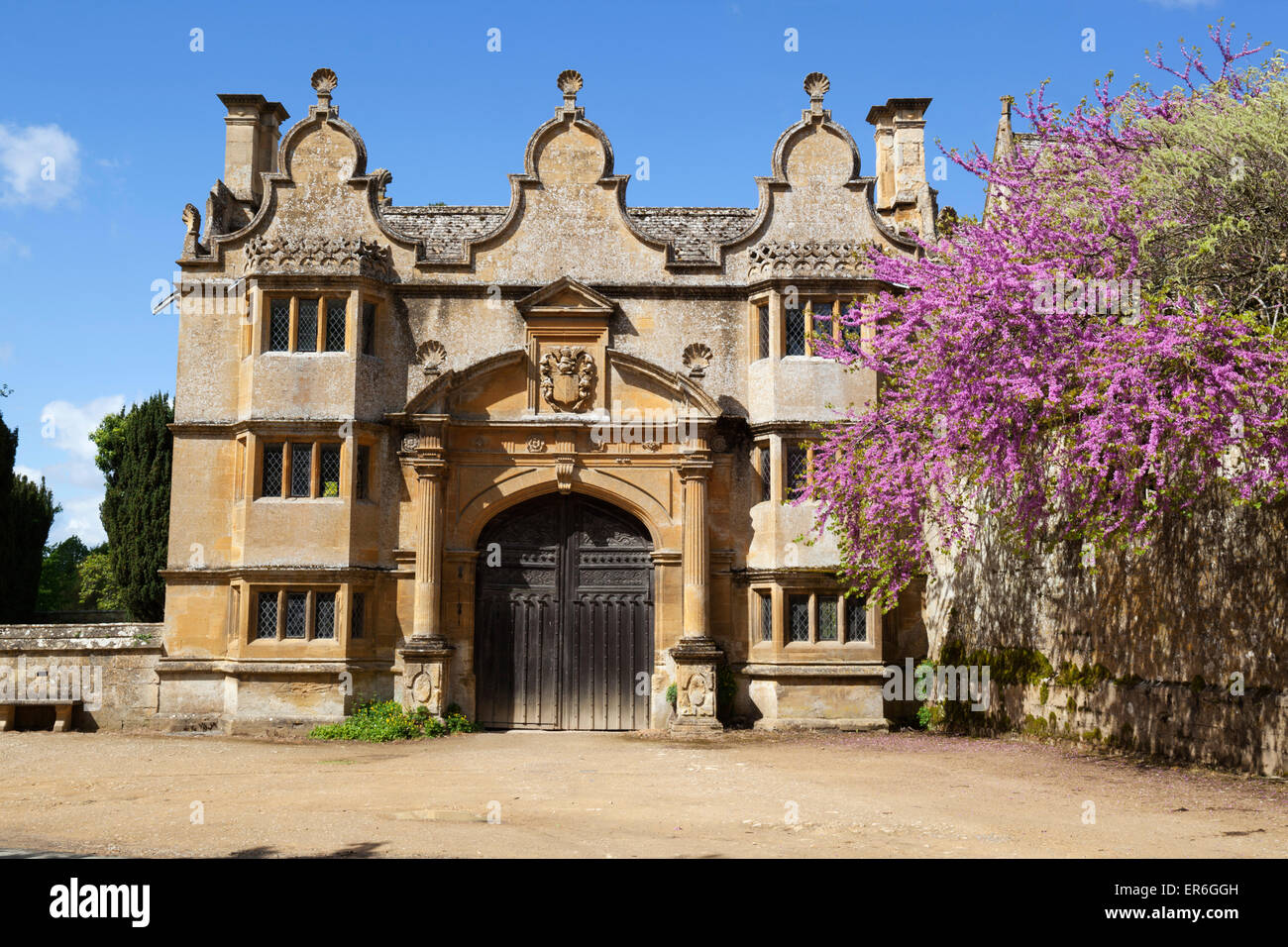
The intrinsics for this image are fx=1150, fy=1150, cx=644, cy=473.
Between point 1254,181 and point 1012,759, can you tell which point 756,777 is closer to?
point 1012,759

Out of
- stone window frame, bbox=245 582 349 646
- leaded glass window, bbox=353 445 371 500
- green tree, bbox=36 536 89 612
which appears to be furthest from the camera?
green tree, bbox=36 536 89 612

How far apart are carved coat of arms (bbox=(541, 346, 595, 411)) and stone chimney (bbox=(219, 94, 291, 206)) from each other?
610 centimetres

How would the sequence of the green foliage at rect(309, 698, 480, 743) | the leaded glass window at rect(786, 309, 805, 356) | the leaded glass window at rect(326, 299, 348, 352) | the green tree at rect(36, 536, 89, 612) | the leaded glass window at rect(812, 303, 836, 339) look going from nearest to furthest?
1. the green foliage at rect(309, 698, 480, 743)
2. the leaded glass window at rect(326, 299, 348, 352)
3. the leaded glass window at rect(812, 303, 836, 339)
4. the leaded glass window at rect(786, 309, 805, 356)
5. the green tree at rect(36, 536, 89, 612)

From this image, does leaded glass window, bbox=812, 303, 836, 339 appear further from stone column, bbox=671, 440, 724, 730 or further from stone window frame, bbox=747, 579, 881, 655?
stone window frame, bbox=747, 579, 881, 655

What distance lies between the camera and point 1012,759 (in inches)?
515

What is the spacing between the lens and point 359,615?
55.3 ft

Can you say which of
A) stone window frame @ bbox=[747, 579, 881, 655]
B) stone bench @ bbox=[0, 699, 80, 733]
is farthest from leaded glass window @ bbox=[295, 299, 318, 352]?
stone window frame @ bbox=[747, 579, 881, 655]

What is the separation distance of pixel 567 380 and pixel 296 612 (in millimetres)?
5206

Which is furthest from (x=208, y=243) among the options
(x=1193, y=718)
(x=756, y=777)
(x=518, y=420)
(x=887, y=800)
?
(x=1193, y=718)

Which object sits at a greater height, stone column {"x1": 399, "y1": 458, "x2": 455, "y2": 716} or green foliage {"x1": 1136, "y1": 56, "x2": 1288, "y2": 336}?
green foliage {"x1": 1136, "y1": 56, "x2": 1288, "y2": 336}

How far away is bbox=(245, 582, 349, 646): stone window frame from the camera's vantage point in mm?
16469

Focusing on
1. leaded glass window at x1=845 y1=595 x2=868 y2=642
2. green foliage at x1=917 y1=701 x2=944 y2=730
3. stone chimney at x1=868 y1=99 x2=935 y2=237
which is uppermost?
stone chimney at x1=868 y1=99 x2=935 y2=237

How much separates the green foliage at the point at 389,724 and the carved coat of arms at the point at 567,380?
15.6 ft
